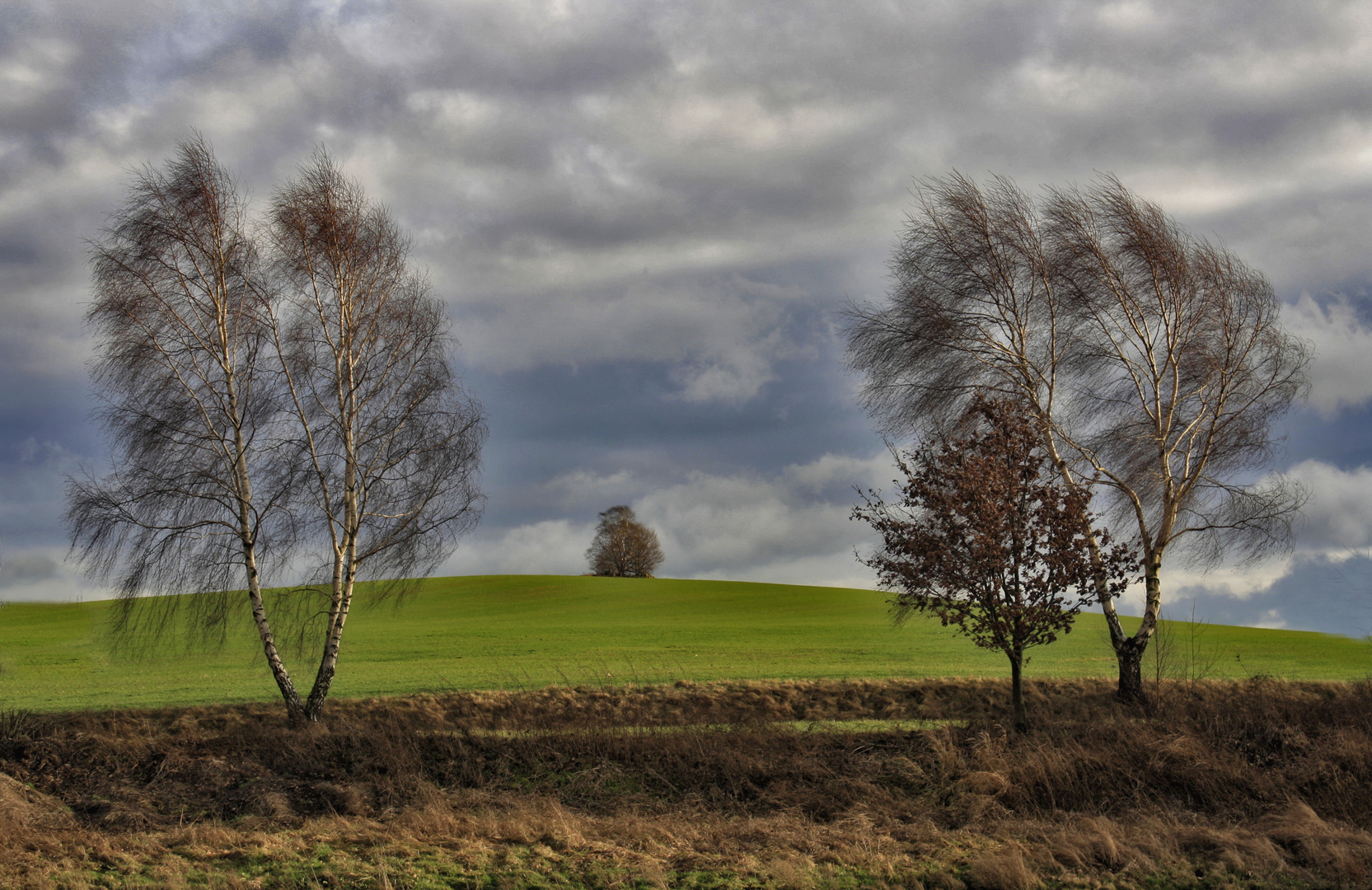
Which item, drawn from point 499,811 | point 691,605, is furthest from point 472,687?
point 691,605

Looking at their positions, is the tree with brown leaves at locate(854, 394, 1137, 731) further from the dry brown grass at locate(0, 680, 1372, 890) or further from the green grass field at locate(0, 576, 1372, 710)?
the green grass field at locate(0, 576, 1372, 710)

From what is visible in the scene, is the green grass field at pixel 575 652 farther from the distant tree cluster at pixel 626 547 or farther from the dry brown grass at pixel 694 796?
the distant tree cluster at pixel 626 547

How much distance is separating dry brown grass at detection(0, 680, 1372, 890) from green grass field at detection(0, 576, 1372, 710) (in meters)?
4.54

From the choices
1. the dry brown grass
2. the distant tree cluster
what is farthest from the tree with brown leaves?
the distant tree cluster

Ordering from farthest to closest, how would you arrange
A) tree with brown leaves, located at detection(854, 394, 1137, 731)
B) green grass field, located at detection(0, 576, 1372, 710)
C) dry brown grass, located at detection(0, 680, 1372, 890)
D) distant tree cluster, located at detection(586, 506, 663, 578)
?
distant tree cluster, located at detection(586, 506, 663, 578) < green grass field, located at detection(0, 576, 1372, 710) < tree with brown leaves, located at detection(854, 394, 1137, 731) < dry brown grass, located at detection(0, 680, 1372, 890)

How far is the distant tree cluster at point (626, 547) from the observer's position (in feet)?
250

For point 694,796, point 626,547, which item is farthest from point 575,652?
point 626,547

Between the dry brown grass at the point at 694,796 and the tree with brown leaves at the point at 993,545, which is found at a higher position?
the tree with brown leaves at the point at 993,545

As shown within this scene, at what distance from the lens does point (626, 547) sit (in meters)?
76.1

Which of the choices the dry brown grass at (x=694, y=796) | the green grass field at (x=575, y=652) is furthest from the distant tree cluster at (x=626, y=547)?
the dry brown grass at (x=694, y=796)

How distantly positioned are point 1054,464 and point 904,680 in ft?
23.4

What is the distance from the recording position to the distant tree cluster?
76.2 m

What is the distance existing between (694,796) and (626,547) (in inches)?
2456

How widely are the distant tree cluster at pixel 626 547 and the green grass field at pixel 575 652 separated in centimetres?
1826
